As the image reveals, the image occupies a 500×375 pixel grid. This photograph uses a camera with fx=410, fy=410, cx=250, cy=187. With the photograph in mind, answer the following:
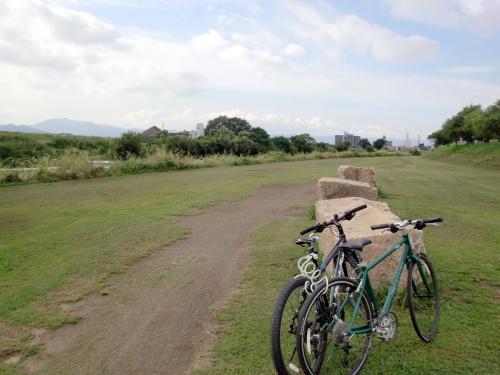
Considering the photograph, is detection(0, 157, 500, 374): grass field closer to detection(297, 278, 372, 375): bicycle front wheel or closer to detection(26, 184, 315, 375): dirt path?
detection(26, 184, 315, 375): dirt path

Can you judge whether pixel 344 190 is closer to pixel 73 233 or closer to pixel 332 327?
pixel 73 233

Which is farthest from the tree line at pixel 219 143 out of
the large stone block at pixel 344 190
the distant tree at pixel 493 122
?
the distant tree at pixel 493 122

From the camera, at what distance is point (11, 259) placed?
611cm

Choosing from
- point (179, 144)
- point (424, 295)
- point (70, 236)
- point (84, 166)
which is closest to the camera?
point (424, 295)

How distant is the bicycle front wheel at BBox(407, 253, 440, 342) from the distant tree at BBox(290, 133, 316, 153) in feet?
136

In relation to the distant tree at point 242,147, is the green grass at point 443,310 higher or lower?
lower

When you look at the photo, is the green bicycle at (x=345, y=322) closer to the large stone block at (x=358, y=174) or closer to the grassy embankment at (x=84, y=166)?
the large stone block at (x=358, y=174)

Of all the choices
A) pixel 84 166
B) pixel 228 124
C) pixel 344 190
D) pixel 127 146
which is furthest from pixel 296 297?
pixel 228 124

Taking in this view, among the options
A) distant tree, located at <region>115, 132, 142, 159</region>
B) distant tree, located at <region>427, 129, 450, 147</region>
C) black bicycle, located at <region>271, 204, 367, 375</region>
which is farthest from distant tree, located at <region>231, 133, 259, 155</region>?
distant tree, located at <region>427, 129, 450, 147</region>

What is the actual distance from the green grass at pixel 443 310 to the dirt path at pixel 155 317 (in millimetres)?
254

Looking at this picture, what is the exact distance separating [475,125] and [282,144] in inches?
748

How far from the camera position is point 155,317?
4316 mm

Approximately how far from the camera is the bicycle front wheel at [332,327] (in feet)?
9.22

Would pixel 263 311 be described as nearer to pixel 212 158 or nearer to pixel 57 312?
pixel 57 312
